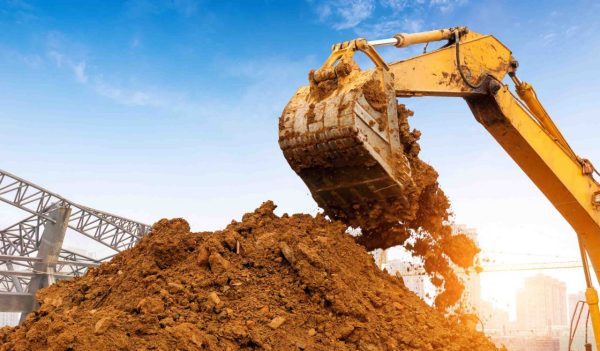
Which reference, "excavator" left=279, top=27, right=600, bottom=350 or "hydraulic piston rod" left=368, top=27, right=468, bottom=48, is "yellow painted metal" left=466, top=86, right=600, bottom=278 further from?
"hydraulic piston rod" left=368, top=27, right=468, bottom=48

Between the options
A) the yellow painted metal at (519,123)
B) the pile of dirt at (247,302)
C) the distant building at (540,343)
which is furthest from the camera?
the distant building at (540,343)

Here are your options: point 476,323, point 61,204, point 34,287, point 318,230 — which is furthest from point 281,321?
point 61,204

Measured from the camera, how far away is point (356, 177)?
540cm

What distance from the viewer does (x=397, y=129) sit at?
539 centimetres

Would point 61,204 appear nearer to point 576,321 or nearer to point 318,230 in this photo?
point 318,230

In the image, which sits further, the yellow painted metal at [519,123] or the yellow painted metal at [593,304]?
the yellow painted metal at [593,304]

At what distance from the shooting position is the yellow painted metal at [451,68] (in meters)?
5.69

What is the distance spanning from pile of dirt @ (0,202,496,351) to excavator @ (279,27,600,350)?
0.55m

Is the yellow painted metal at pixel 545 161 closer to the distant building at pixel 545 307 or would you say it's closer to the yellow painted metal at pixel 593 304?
the yellow painted metal at pixel 593 304

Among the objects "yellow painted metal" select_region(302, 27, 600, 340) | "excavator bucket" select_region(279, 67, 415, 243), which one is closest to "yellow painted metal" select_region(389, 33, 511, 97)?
"yellow painted metal" select_region(302, 27, 600, 340)

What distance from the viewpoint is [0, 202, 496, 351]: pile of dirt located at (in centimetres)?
404

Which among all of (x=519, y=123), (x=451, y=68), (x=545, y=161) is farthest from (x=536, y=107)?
(x=451, y=68)

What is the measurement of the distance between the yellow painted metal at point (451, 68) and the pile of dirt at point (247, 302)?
1.63 meters

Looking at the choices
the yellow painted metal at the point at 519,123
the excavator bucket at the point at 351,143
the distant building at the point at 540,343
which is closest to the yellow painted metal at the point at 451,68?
the yellow painted metal at the point at 519,123
